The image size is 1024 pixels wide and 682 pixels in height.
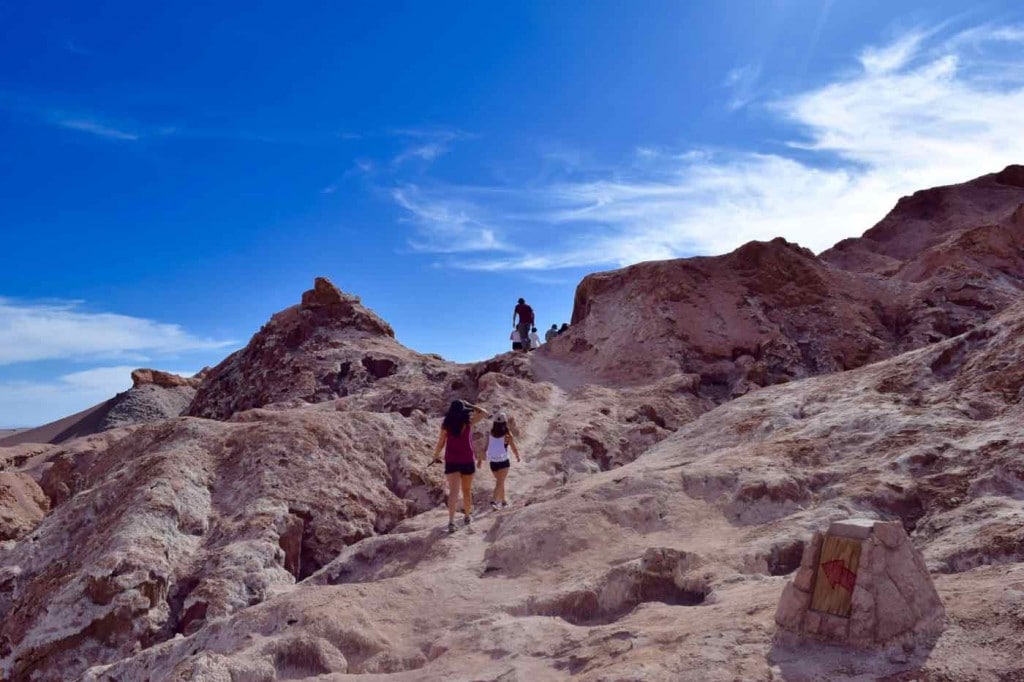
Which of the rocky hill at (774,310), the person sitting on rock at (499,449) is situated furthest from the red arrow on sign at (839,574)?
the rocky hill at (774,310)

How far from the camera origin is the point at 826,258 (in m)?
32.8

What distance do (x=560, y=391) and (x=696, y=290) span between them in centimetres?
544

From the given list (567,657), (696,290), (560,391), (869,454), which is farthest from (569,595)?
(696,290)

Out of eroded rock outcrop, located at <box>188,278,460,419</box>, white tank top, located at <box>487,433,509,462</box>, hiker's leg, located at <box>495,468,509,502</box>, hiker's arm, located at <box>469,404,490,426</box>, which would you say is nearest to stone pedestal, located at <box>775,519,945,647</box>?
hiker's arm, located at <box>469,404,490,426</box>

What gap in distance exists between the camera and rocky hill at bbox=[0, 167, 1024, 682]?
521 centimetres

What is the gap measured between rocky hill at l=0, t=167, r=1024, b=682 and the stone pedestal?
132 mm

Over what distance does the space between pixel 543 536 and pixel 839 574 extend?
3655 millimetres

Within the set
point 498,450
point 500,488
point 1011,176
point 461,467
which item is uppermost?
point 1011,176

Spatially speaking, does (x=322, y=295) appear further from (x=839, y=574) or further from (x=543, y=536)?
(x=839, y=574)

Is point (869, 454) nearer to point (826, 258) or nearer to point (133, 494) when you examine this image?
point (133, 494)

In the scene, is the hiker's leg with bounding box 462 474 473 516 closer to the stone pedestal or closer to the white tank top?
the white tank top

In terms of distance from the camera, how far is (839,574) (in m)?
4.56

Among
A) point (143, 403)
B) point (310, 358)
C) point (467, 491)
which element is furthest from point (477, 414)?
point (143, 403)

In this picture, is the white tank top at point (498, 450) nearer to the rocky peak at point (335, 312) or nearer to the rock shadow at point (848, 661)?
the rock shadow at point (848, 661)
